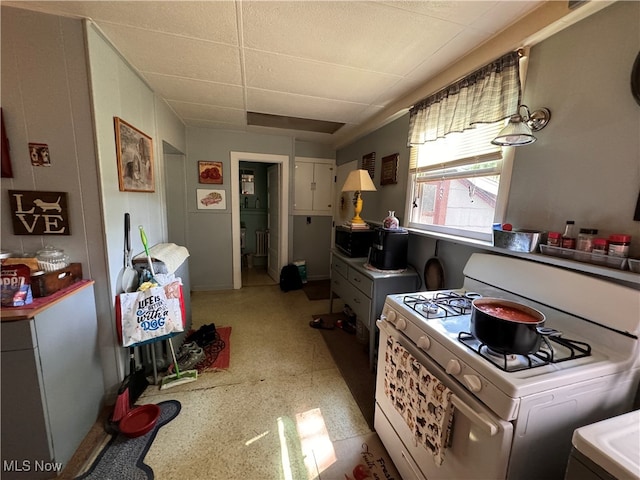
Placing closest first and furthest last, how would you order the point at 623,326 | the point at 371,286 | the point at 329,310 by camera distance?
the point at 623,326 → the point at 371,286 → the point at 329,310

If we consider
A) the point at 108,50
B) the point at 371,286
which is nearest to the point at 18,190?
the point at 108,50

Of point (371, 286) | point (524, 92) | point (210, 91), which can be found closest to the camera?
point (524, 92)

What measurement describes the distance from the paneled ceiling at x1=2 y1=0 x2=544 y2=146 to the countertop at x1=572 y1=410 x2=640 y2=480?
5.60 ft

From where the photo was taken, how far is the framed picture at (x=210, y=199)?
3.64 metres

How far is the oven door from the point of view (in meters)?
0.80

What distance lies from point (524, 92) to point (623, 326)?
1223mm

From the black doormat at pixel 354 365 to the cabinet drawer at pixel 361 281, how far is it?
634 mm

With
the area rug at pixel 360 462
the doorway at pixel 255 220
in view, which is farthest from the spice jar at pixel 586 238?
the doorway at pixel 255 220

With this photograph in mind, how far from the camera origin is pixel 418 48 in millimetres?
1574

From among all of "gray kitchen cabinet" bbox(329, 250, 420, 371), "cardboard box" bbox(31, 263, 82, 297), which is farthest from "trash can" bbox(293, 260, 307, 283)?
"cardboard box" bbox(31, 263, 82, 297)

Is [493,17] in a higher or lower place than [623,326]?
higher

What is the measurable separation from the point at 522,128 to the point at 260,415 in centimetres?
224

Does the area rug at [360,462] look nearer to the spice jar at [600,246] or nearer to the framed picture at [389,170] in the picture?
the spice jar at [600,246]

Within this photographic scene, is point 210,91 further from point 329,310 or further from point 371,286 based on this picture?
point 329,310
